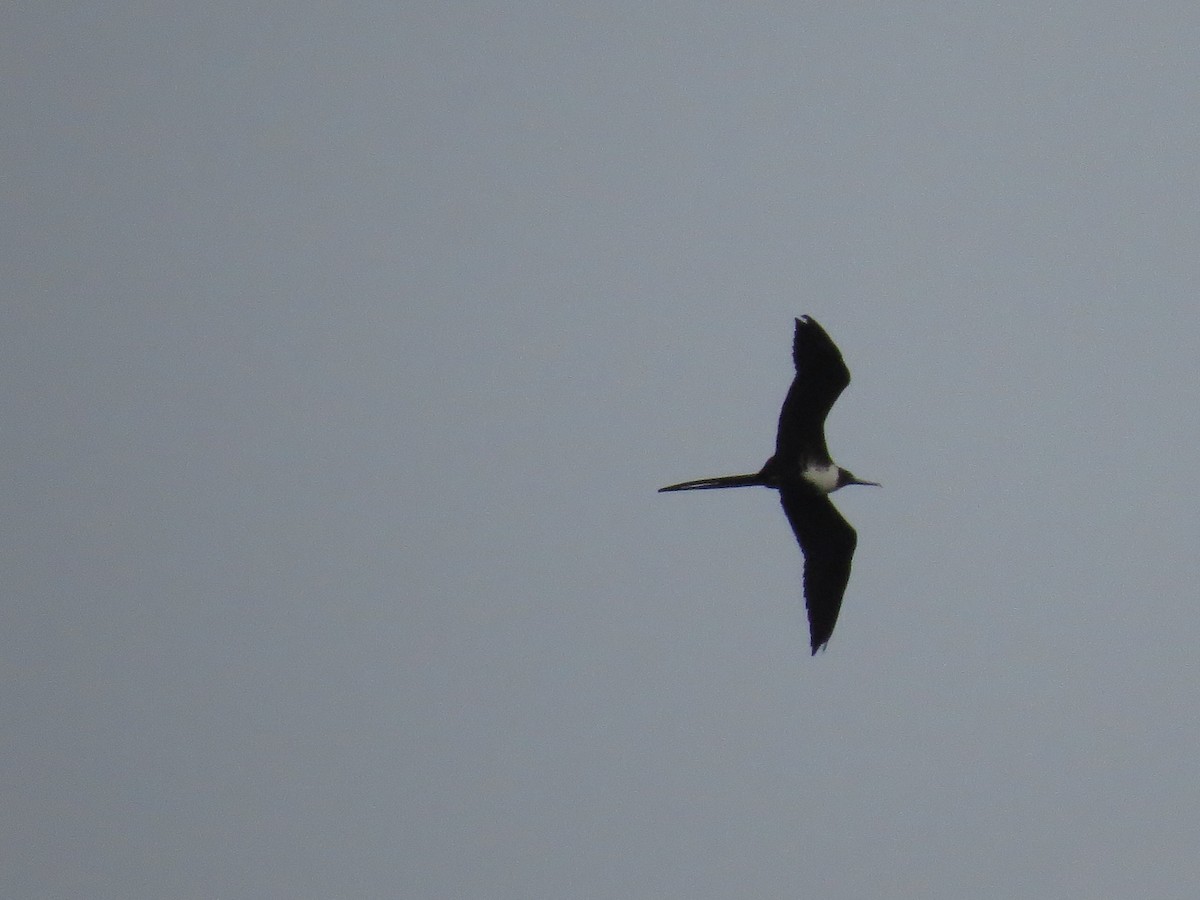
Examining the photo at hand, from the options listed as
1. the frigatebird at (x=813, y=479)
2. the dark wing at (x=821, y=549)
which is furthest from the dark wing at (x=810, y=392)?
the dark wing at (x=821, y=549)

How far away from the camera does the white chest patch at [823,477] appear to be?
50.0ft

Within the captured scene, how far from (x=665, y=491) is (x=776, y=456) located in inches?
50.3

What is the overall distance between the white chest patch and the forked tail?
1.82 feet

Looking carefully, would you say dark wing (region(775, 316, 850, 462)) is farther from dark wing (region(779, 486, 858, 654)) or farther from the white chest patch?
dark wing (region(779, 486, 858, 654))

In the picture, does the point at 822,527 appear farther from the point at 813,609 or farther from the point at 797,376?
the point at 797,376

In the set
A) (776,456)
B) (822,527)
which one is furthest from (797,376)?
(822,527)

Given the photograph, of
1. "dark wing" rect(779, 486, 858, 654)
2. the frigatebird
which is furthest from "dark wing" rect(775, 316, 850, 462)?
"dark wing" rect(779, 486, 858, 654)

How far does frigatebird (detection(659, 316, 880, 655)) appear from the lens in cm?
1436

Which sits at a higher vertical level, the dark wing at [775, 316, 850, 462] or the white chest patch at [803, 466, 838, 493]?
the dark wing at [775, 316, 850, 462]

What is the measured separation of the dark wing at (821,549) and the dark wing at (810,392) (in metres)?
0.53

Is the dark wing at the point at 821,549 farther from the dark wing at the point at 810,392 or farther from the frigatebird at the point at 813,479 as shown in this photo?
the dark wing at the point at 810,392

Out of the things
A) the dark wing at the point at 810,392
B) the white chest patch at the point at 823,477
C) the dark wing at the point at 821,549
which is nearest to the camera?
the dark wing at the point at 810,392

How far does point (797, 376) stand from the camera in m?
14.4

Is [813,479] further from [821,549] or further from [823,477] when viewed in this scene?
[821,549]
